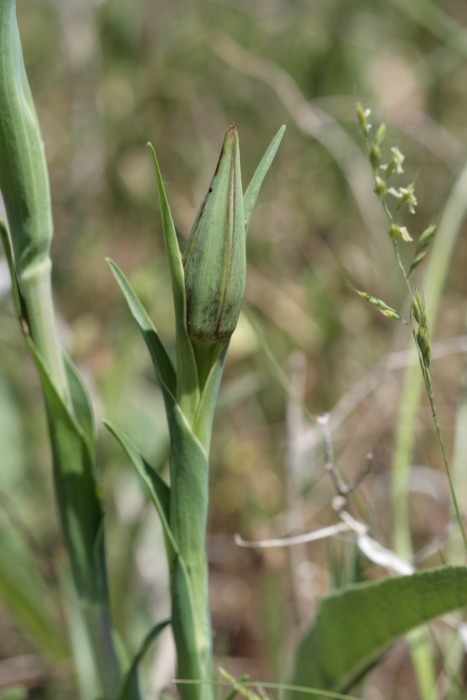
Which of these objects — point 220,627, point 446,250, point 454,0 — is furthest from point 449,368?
point 454,0

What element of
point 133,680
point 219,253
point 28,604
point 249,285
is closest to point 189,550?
point 133,680

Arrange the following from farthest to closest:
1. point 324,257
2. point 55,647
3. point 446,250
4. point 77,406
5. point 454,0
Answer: point 454,0 < point 324,257 < point 446,250 < point 55,647 < point 77,406

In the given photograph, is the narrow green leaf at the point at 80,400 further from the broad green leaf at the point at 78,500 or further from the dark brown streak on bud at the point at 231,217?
the dark brown streak on bud at the point at 231,217

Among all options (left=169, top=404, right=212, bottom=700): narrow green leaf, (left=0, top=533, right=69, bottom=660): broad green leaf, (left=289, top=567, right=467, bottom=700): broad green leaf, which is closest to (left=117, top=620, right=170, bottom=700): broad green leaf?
(left=169, top=404, right=212, bottom=700): narrow green leaf

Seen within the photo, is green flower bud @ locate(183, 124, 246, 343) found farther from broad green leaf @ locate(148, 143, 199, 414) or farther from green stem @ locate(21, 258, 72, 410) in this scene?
green stem @ locate(21, 258, 72, 410)

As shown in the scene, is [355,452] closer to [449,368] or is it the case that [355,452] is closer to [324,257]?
[449,368]

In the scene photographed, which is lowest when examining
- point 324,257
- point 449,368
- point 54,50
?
point 449,368

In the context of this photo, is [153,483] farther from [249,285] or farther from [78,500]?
[249,285]
